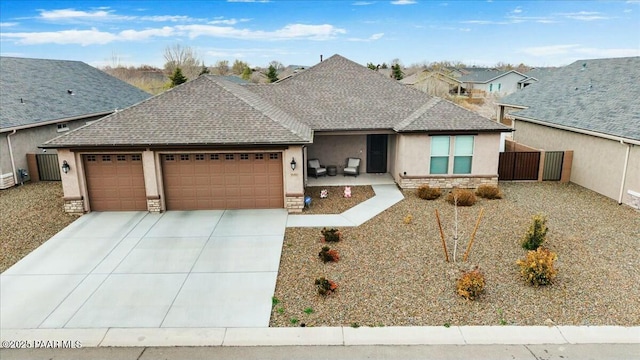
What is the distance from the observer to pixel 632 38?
89.8 feet

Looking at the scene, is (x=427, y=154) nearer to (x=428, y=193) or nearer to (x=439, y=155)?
(x=439, y=155)

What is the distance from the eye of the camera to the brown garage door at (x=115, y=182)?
14547mm

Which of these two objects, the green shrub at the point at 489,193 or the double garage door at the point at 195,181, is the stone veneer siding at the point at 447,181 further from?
the double garage door at the point at 195,181

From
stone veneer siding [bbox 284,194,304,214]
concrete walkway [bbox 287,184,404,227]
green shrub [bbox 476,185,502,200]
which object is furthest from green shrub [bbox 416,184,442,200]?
stone veneer siding [bbox 284,194,304,214]

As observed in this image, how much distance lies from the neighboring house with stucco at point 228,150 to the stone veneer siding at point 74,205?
0.04m

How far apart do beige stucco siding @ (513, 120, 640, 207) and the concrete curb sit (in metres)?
9.09

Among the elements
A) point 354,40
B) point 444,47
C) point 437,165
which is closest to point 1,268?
point 437,165

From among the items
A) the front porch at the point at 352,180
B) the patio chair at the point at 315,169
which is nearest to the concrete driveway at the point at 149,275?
the front porch at the point at 352,180

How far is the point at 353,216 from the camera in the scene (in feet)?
46.2

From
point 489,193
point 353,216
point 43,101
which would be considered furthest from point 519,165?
point 43,101

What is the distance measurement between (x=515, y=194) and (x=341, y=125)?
7625 millimetres

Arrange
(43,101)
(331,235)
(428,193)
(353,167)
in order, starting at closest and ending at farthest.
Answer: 1. (331,235)
2. (428,193)
3. (353,167)
4. (43,101)

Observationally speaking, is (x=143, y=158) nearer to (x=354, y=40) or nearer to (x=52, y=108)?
(x=52, y=108)

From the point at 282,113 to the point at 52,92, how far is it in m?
14.3
